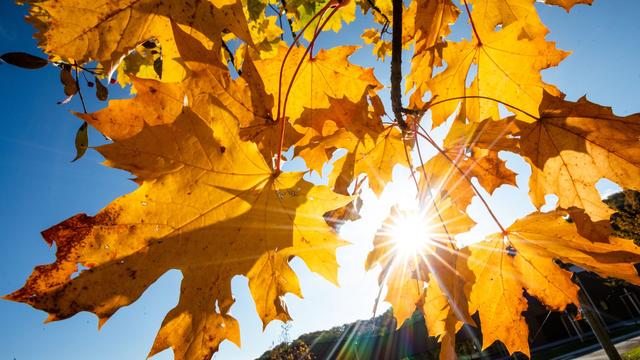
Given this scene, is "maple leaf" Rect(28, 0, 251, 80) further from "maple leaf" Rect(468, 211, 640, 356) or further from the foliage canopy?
"maple leaf" Rect(468, 211, 640, 356)

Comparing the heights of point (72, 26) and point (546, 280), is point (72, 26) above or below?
above

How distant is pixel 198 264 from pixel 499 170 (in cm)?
142

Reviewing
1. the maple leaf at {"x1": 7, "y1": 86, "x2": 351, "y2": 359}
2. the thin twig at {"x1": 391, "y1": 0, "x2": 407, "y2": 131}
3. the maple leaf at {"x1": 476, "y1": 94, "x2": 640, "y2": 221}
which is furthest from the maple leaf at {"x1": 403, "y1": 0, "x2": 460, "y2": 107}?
the maple leaf at {"x1": 7, "y1": 86, "x2": 351, "y2": 359}

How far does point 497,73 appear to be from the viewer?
1.58 meters

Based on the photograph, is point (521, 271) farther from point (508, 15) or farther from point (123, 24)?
point (123, 24)

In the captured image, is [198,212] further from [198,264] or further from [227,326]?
[227,326]

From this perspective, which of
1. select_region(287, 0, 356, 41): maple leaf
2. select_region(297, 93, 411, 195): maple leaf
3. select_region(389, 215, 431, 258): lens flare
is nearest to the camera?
select_region(297, 93, 411, 195): maple leaf

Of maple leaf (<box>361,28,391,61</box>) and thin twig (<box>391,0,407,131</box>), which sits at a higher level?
maple leaf (<box>361,28,391,61</box>)

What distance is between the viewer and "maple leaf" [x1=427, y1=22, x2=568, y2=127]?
4.64 ft

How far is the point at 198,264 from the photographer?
3.17ft

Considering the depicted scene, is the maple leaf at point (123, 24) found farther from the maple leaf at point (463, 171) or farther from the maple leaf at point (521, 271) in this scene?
the maple leaf at point (521, 271)

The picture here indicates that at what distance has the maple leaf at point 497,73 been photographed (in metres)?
1.41

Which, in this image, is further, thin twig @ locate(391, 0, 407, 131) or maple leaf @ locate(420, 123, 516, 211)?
maple leaf @ locate(420, 123, 516, 211)

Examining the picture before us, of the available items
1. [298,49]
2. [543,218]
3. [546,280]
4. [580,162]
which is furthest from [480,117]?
[298,49]
